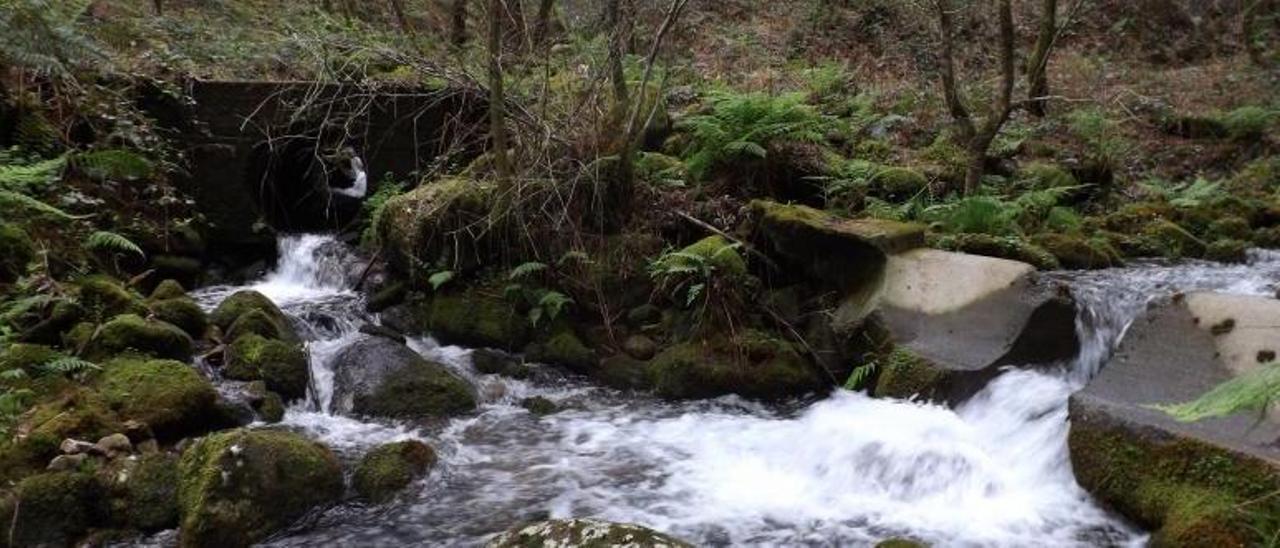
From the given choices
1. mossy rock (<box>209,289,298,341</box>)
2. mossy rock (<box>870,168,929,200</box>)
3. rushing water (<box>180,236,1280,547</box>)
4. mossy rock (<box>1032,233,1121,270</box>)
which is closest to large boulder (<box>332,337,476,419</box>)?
rushing water (<box>180,236,1280,547</box>)

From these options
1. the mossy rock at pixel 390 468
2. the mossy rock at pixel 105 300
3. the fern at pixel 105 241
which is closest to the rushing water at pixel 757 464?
the mossy rock at pixel 390 468

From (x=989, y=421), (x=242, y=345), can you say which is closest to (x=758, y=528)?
(x=989, y=421)

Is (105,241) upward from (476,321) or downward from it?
upward

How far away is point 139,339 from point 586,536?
4.21m

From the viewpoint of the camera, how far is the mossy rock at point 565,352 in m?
7.77

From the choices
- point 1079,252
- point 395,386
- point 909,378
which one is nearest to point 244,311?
point 395,386

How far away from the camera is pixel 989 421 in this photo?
20.3 feet

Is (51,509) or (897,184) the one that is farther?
(897,184)

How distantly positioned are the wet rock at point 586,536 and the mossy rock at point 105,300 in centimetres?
429

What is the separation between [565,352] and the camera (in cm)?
781

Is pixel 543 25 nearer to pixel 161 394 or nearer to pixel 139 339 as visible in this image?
pixel 139 339

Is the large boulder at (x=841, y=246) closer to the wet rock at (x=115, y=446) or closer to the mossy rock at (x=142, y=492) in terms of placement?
the mossy rock at (x=142, y=492)

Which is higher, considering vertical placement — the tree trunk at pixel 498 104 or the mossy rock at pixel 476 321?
the tree trunk at pixel 498 104

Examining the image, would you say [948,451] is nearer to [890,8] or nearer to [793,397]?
[793,397]
